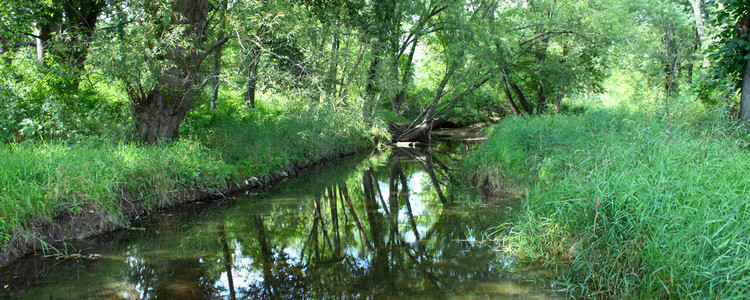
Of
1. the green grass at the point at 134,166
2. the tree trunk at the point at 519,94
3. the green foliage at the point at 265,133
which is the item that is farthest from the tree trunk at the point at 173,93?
the tree trunk at the point at 519,94

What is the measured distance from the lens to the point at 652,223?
364cm

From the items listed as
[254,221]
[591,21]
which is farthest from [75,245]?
[591,21]

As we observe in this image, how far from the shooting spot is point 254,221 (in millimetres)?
6902

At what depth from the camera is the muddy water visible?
4262mm

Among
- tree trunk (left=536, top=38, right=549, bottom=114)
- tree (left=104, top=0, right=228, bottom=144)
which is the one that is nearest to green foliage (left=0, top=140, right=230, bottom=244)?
tree (left=104, top=0, right=228, bottom=144)

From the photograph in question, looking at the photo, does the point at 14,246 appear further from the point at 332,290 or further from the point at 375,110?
the point at 375,110

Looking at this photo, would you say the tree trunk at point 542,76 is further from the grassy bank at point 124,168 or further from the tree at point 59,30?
the tree at point 59,30

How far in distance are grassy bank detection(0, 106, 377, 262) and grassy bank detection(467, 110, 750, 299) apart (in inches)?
190

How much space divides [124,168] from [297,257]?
11.0 feet

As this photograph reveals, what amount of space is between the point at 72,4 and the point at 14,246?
6.93 metres

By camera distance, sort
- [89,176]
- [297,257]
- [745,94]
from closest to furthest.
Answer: [297,257], [89,176], [745,94]

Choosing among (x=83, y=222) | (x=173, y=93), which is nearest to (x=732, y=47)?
(x=173, y=93)

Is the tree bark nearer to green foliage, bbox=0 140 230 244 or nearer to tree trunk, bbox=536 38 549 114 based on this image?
green foliage, bbox=0 140 230 244

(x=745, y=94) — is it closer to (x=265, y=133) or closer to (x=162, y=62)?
(x=265, y=133)
